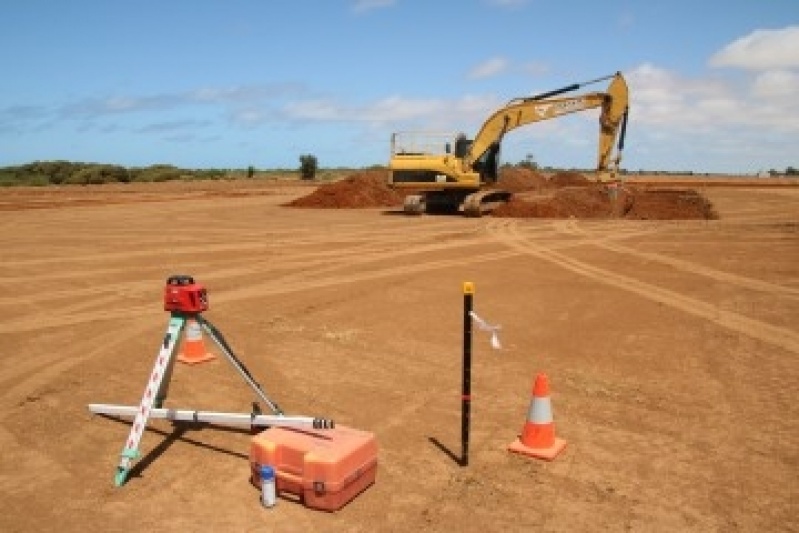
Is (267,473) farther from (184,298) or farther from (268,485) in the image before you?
(184,298)

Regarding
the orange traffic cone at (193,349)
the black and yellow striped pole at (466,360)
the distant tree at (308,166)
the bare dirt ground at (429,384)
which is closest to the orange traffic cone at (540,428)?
the bare dirt ground at (429,384)

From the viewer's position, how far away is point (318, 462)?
408cm

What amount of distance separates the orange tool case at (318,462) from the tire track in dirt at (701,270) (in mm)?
9051

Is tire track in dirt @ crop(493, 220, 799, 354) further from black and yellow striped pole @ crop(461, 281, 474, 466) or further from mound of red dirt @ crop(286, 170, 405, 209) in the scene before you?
mound of red dirt @ crop(286, 170, 405, 209)

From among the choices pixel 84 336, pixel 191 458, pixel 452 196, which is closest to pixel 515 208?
pixel 452 196

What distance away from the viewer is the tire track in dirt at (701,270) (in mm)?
11148

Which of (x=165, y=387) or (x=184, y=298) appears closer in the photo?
(x=184, y=298)

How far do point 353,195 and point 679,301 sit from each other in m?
23.6

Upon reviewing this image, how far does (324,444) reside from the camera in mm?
4348

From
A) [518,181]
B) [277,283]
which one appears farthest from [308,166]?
[277,283]

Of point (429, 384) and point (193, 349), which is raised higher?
point (193, 349)

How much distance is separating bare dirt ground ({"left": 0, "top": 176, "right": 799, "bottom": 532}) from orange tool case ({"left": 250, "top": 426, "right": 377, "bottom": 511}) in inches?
4.4

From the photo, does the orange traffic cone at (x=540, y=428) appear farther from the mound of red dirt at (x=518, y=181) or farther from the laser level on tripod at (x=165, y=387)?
the mound of red dirt at (x=518, y=181)

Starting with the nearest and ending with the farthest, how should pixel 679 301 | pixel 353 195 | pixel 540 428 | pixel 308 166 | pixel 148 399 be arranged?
pixel 148 399 → pixel 540 428 → pixel 679 301 → pixel 353 195 → pixel 308 166
